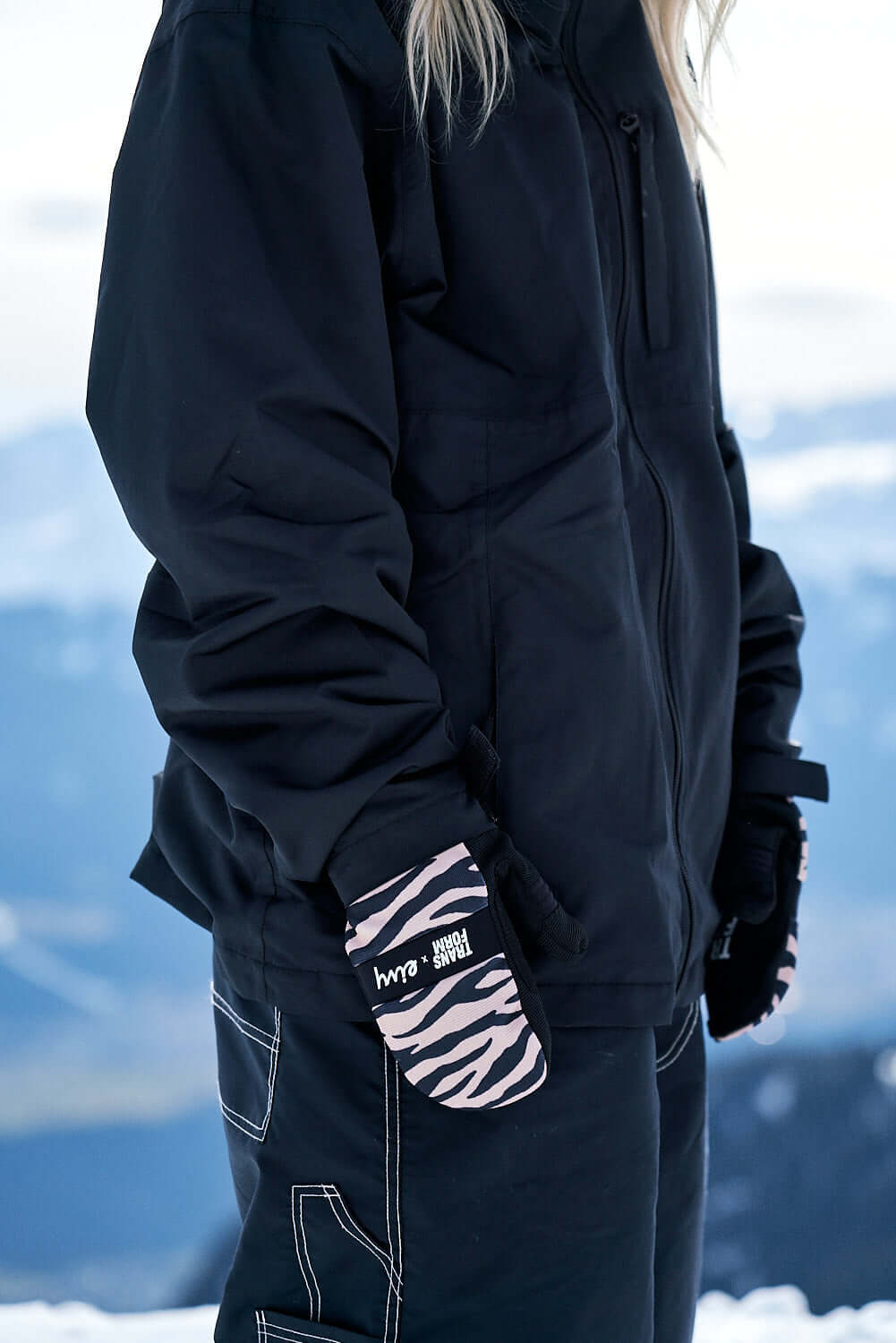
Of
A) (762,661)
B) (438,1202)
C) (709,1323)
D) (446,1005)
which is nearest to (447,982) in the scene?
(446,1005)

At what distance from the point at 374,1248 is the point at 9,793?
127 centimetres

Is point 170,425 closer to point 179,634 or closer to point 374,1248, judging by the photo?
point 179,634

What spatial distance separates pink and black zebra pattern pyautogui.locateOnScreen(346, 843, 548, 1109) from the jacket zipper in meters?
0.19

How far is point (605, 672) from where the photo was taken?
2.55ft

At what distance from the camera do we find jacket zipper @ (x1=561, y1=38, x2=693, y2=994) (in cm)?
85

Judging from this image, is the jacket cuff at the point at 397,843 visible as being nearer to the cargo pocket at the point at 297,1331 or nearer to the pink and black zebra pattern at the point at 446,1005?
the pink and black zebra pattern at the point at 446,1005

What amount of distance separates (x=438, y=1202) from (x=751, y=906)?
37 centimetres

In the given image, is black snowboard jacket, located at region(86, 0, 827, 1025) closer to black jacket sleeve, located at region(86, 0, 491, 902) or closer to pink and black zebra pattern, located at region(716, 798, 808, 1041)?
black jacket sleeve, located at region(86, 0, 491, 902)

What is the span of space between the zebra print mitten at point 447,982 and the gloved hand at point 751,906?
1.11 feet

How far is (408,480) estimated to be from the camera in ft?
2.56

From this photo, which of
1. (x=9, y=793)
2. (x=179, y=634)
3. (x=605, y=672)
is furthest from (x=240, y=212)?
(x=9, y=793)

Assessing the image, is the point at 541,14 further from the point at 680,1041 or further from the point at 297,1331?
the point at 297,1331

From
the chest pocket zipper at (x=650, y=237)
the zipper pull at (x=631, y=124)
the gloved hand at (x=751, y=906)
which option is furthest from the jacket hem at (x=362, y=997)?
the zipper pull at (x=631, y=124)

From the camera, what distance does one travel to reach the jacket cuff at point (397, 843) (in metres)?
0.69
